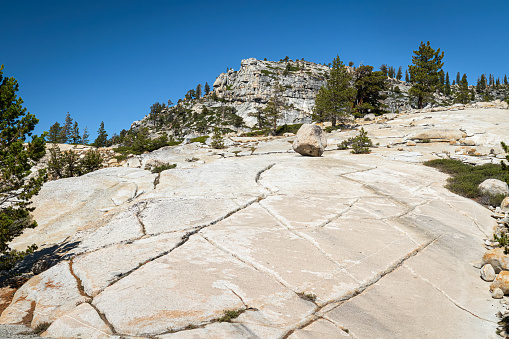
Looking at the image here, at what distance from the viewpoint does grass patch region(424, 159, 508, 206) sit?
14180 mm

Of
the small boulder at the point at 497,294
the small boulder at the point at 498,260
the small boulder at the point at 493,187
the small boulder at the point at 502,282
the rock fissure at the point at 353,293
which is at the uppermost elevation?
the small boulder at the point at 493,187

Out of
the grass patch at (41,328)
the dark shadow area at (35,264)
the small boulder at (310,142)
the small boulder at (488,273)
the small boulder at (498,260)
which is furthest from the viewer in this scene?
the small boulder at (310,142)

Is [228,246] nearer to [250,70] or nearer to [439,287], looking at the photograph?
[439,287]

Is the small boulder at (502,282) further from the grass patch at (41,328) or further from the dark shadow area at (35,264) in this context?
the dark shadow area at (35,264)

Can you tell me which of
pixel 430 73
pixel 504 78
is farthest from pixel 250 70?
pixel 504 78

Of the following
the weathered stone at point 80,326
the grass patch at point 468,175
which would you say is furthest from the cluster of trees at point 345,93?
the weathered stone at point 80,326

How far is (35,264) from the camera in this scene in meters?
8.39

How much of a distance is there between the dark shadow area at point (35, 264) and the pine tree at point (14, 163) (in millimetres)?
426

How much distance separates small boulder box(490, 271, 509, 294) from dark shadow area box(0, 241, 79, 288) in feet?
39.2

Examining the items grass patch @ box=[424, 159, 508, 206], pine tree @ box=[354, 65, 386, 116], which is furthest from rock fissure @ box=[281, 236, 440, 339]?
pine tree @ box=[354, 65, 386, 116]

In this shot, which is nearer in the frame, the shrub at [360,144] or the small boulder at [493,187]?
the small boulder at [493,187]

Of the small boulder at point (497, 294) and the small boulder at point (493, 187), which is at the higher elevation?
the small boulder at point (493, 187)

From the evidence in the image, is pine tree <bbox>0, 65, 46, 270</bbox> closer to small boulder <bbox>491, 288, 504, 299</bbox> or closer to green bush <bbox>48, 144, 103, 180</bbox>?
small boulder <bbox>491, 288, 504, 299</bbox>

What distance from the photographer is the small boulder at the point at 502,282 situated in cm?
718
